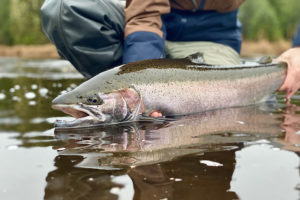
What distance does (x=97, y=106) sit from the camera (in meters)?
2.12

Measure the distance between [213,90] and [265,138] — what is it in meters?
0.83

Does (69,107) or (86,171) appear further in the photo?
(69,107)

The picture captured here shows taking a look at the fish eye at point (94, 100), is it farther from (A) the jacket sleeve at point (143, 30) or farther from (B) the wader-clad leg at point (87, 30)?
(B) the wader-clad leg at point (87, 30)

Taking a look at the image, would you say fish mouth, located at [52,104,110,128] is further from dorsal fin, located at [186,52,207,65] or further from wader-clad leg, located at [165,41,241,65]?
wader-clad leg, located at [165,41,241,65]

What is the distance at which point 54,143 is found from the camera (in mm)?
1816

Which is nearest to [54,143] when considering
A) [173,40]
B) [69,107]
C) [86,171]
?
[69,107]

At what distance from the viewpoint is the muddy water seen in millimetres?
1199

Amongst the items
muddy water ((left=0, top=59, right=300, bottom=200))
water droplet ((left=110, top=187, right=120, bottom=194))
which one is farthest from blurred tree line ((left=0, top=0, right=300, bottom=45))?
water droplet ((left=110, top=187, right=120, bottom=194))

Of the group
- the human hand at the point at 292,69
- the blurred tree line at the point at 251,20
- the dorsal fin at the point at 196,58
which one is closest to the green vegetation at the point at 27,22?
the blurred tree line at the point at 251,20

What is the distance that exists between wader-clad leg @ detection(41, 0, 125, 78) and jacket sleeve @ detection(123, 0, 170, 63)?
160 millimetres

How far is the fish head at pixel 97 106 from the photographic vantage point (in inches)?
81.4

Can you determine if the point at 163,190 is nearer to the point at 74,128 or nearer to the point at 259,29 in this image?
the point at 74,128

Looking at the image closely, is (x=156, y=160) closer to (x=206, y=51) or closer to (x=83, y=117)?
(x=83, y=117)

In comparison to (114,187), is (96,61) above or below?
above
